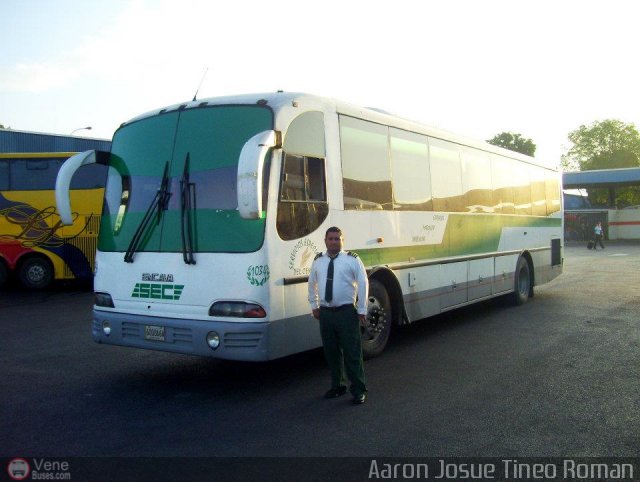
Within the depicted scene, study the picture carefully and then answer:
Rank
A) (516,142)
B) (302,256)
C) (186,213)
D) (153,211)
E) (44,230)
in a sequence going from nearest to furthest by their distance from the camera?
(186,213)
(302,256)
(153,211)
(44,230)
(516,142)

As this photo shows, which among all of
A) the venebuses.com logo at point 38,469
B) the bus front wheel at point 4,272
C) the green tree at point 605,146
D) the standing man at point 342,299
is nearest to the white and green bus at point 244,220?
the standing man at point 342,299

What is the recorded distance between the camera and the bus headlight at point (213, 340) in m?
6.43

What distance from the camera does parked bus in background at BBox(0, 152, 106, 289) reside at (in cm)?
1783

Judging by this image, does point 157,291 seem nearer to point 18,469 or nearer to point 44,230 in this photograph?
point 18,469

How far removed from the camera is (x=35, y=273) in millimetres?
18031

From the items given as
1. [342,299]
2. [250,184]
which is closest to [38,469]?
[250,184]

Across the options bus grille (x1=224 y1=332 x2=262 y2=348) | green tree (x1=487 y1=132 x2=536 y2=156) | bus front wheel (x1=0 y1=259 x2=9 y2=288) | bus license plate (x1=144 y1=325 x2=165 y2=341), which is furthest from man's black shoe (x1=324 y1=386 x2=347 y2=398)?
green tree (x1=487 y1=132 x2=536 y2=156)

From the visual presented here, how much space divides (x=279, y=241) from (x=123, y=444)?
237 cm

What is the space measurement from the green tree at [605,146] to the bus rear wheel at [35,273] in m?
85.5

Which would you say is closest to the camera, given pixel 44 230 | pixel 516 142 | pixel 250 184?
pixel 250 184

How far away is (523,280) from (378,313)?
668cm

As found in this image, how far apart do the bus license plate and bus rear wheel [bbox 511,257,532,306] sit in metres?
8.52

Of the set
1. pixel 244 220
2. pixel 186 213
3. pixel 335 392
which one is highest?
pixel 186 213

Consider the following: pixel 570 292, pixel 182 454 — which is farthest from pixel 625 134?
pixel 182 454
